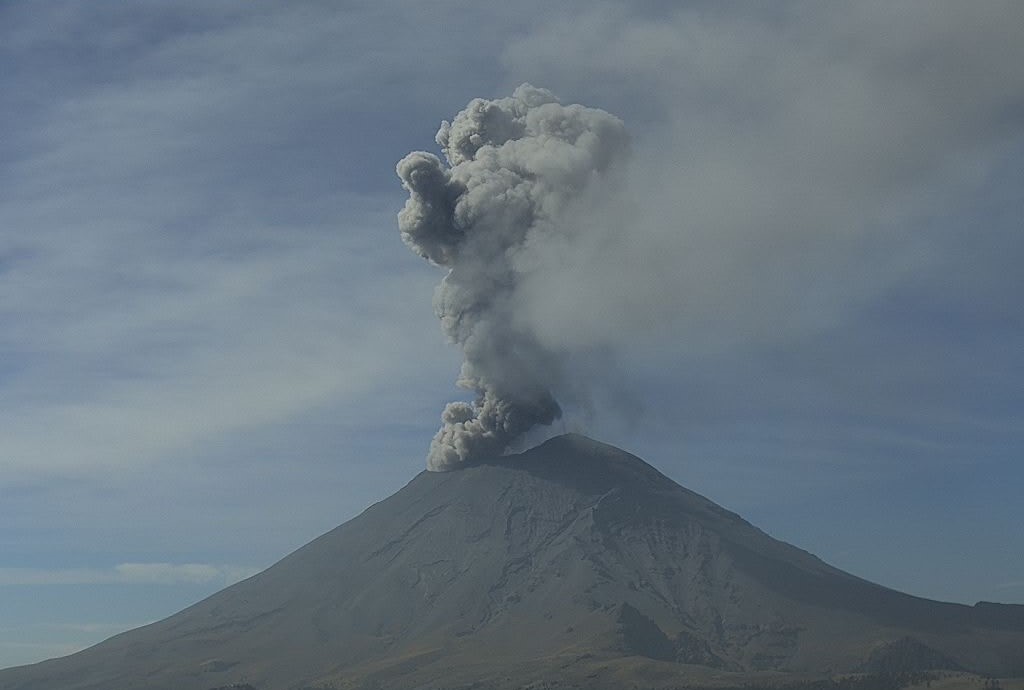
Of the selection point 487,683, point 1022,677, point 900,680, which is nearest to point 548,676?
point 487,683

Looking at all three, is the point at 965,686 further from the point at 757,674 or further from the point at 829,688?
the point at 757,674

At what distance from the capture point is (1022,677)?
195 metres

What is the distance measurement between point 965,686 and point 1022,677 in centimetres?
2240

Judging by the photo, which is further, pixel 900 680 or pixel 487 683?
pixel 487 683

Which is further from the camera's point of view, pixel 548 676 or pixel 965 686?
pixel 548 676

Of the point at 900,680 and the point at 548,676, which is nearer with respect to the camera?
the point at 900,680

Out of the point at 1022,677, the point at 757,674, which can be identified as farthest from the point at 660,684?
the point at 1022,677

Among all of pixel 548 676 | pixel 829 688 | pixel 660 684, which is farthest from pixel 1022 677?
pixel 548 676

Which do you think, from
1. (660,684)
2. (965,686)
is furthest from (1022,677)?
(660,684)

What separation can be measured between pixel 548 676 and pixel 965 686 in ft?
200

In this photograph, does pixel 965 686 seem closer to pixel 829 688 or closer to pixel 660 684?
pixel 829 688

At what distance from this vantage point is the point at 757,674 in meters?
198

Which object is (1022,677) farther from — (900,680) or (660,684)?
(660,684)

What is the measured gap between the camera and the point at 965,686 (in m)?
178
